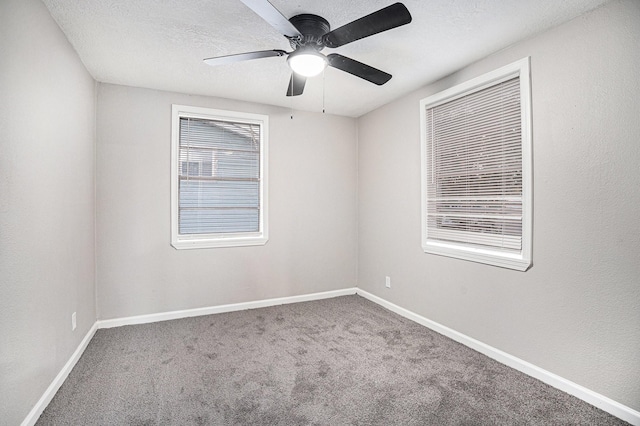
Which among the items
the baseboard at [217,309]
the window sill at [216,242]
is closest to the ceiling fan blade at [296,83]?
the window sill at [216,242]

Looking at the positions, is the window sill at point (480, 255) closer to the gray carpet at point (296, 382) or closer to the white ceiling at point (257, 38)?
the gray carpet at point (296, 382)

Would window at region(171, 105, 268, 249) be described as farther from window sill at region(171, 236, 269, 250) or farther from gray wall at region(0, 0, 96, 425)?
gray wall at region(0, 0, 96, 425)

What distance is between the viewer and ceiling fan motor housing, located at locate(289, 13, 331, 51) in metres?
2.05

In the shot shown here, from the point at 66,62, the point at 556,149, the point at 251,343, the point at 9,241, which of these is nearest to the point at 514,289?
the point at 556,149

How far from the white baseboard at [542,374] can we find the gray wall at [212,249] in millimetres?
1552

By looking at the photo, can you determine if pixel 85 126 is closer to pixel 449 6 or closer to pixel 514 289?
pixel 449 6

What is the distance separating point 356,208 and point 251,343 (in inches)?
92.8

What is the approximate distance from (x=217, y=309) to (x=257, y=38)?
9.31ft

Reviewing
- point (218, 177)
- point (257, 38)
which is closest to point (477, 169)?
point (257, 38)

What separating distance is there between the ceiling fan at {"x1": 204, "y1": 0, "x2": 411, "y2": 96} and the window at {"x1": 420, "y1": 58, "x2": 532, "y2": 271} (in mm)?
1040

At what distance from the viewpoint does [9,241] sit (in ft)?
5.37

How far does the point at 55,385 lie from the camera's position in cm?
213

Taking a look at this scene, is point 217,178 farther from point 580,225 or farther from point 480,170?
point 580,225

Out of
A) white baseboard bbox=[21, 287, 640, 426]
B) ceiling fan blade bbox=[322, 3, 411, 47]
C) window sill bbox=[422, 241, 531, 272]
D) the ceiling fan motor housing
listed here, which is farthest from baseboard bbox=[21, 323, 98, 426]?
window sill bbox=[422, 241, 531, 272]
